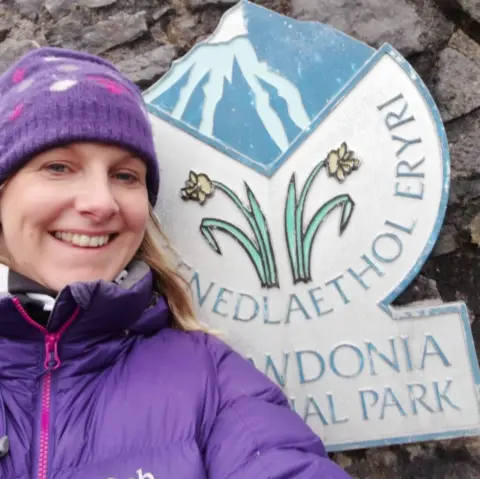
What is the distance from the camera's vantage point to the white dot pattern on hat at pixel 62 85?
105cm

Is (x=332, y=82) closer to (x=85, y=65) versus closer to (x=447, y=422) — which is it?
(x=85, y=65)

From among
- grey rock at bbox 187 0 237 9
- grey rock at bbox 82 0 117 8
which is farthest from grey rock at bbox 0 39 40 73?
grey rock at bbox 187 0 237 9

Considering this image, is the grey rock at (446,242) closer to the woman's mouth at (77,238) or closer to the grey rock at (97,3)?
the woman's mouth at (77,238)

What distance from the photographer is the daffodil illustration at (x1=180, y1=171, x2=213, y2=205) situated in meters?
1.27

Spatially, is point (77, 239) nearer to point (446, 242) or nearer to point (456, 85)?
point (446, 242)

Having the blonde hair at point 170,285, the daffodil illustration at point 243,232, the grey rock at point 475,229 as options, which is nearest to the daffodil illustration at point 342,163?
the daffodil illustration at point 243,232

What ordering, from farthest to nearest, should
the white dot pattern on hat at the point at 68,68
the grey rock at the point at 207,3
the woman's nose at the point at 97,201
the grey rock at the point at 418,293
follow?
the grey rock at the point at 207,3 < the grey rock at the point at 418,293 < the white dot pattern on hat at the point at 68,68 < the woman's nose at the point at 97,201

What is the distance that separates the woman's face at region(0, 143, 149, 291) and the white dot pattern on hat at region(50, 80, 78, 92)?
11 cm

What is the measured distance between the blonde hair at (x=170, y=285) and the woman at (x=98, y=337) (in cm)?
2

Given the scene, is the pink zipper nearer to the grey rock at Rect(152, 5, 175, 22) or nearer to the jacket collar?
the jacket collar

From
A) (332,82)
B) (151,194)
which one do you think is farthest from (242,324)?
(332,82)

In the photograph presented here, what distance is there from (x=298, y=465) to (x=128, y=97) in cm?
70

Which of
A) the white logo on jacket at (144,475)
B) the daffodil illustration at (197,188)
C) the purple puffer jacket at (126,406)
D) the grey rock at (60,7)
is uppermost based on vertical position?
the grey rock at (60,7)

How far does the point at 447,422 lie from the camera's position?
1.18 meters
